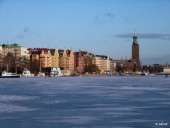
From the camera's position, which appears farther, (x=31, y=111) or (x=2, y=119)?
(x=31, y=111)

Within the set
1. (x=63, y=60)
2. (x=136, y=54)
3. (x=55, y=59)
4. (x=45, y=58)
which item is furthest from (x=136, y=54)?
(x=45, y=58)

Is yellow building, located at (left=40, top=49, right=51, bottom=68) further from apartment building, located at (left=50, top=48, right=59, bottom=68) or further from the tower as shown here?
the tower

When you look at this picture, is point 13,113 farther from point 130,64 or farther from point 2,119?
point 130,64

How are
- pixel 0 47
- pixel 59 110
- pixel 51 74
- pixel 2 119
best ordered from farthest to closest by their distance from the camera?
1. pixel 0 47
2. pixel 51 74
3. pixel 59 110
4. pixel 2 119

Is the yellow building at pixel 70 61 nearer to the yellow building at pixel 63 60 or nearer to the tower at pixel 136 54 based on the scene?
the yellow building at pixel 63 60

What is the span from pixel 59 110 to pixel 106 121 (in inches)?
142

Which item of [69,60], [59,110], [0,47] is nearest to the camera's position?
[59,110]

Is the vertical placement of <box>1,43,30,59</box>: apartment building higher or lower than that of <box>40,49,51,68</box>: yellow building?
higher

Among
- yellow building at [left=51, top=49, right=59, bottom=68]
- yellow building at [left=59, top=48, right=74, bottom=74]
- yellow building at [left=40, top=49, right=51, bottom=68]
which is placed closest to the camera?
yellow building at [left=40, top=49, right=51, bottom=68]

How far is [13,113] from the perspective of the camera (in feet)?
48.5

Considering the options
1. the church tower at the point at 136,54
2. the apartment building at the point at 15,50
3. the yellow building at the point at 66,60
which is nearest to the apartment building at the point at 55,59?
the yellow building at the point at 66,60

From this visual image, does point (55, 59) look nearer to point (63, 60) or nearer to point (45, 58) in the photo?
point (63, 60)

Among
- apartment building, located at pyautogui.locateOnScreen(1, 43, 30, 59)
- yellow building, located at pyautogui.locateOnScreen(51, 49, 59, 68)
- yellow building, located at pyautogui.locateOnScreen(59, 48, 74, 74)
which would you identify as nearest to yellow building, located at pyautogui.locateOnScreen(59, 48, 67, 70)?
yellow building, located at pyautogui.locateOnScreen(59, 48, 74, 74)

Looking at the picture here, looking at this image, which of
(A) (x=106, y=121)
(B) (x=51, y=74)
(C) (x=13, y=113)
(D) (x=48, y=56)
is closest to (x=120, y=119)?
(A) (x=106, y=121)
